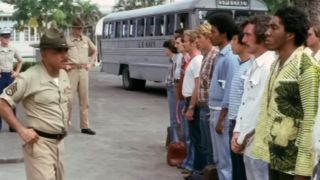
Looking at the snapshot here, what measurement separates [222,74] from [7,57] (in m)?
6.38

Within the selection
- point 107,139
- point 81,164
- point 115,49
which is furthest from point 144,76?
point 81,164

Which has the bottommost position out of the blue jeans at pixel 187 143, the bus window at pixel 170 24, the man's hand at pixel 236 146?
the blue jeans at pixel 187 143

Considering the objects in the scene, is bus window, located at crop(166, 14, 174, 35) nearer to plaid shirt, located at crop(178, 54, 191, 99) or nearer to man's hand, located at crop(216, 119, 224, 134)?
plaid shirt, located at crop(178, 54, 191, 99)

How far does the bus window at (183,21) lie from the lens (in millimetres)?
19391

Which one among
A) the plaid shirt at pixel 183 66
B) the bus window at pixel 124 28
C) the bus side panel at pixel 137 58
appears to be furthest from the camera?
the bus window at pixel 124 28

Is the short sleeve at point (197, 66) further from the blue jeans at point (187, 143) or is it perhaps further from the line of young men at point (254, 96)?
the blue jeans at point (187, 143)

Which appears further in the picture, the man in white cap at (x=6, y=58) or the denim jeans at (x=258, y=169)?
the man in white cap at (x=6, y=58)

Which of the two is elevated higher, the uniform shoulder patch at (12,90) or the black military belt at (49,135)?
the uniform shoulder patch at (12,90)

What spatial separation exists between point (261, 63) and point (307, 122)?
1.40 m

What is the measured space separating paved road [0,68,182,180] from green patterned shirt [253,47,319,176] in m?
4.20

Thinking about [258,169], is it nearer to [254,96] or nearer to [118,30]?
[254,96]

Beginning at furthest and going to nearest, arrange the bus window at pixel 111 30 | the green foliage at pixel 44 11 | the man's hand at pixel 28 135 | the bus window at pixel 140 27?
the green foliage at pixel 44 11
the bus window at pixel 111 30
the bus window at pixel 140 27
the man's hand at pixel 28 135

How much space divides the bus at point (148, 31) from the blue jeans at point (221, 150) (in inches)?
475

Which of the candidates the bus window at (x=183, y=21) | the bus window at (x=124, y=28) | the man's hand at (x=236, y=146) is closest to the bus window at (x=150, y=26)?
the bus window at (x=183, y=21)
